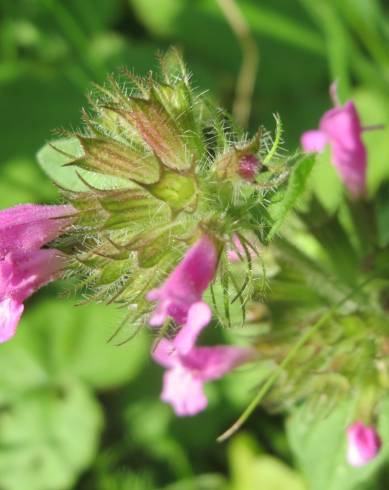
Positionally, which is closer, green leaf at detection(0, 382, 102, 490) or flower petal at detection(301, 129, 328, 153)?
flower petal at detection(301, 129, 328, 153)

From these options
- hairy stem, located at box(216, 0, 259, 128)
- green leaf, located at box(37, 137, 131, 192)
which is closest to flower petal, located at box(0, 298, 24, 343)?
green leaf, located at box(37, 137, 131, 192)

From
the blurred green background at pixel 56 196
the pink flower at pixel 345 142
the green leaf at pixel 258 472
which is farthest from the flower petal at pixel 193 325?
the green leaf at pixel 258 472

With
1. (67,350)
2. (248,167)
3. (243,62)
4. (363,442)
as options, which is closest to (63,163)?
(248,167)

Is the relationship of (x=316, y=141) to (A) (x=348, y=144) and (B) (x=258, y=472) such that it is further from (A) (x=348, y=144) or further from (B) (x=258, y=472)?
(B) (x=258, y=472)

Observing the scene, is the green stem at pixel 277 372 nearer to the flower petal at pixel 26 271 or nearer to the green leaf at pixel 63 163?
the flower petal at pixel 26 271

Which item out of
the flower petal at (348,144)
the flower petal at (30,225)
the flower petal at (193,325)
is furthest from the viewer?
the flower petal at (348,144)

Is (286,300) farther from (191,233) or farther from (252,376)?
(252,376)

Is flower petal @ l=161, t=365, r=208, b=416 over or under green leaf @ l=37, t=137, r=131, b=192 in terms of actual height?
under

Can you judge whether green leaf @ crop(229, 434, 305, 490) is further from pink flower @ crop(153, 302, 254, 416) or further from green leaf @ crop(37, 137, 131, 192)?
green leaf @ crop(37, 137, 131, 192)
